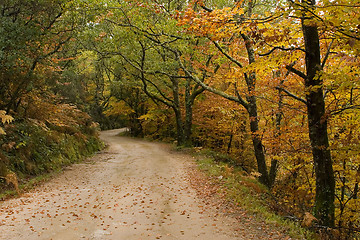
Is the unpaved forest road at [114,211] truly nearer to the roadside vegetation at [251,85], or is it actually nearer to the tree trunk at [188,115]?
the roadside vegetation at [251,85]

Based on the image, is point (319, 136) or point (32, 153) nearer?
point (319, 136)

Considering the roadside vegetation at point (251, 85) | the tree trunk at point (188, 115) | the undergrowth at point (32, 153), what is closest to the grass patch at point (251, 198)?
the roadside vegetation at point (251, 85)

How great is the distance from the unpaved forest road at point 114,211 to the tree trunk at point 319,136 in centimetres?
212

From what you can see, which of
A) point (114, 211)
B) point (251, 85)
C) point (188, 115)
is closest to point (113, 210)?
point (114, 211)

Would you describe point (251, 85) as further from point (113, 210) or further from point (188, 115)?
point (188, 115)

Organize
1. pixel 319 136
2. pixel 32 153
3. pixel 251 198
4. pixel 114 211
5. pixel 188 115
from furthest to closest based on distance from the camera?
pixel 188 115, pixel 32 153, pixel 251 198, pixel 114 211, pixel 319 136

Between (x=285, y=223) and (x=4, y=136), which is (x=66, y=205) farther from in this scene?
(x=285, y=223)

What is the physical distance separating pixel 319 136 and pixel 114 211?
5.38 m

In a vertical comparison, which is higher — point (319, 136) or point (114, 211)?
point (319, 136)

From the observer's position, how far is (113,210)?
690 cm

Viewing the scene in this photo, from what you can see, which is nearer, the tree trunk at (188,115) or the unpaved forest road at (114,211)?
the unpaved forest road at (114,211)

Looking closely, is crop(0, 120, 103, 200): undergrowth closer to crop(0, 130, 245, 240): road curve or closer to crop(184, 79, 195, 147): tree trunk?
Result: crop(0, 130, 245, 240): road curve

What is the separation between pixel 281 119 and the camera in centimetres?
1294

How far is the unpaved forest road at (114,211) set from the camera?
5.53 m
